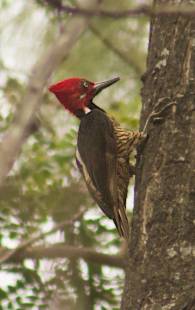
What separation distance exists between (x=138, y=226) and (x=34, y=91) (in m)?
1.59

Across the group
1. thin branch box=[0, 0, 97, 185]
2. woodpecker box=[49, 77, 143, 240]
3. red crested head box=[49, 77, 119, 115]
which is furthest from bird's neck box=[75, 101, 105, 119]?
thin branch box=[0, 0, 97, 185]

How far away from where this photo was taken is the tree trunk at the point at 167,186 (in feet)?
9.50

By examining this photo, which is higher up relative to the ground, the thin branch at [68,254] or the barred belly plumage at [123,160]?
the barred belly plumage at [123,160]

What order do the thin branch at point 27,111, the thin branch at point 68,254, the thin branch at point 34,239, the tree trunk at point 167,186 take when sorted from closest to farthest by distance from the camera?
the thin branch at point 27,111, the tree trunk at point 167,186, the thin branch at point 68,254, the thin branch at point 34,239

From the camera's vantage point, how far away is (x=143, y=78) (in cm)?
367

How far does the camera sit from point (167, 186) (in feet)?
10.2

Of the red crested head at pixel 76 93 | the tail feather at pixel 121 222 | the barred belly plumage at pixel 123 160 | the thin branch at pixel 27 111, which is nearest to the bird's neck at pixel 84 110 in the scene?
the red crested head at pixel 76 93

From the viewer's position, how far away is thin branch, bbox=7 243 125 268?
3.66 meters

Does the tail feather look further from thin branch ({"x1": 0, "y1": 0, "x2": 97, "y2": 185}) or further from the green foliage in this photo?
thin branch ({"x1": 0, "y1": 0, "x2": 97, "y2": 185})

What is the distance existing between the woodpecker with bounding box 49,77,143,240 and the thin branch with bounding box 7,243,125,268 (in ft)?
0.80

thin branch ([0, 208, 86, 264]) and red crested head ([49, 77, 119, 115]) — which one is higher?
red crested head ([49, 77, 119, 115])

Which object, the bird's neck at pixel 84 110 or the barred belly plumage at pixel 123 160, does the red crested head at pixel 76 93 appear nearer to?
the bird's neck at pixel 84 110

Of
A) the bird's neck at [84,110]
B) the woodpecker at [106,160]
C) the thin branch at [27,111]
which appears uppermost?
the bird's neck at [84,110]

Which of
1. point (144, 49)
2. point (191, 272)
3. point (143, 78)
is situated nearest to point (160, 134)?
point (143, 78)
